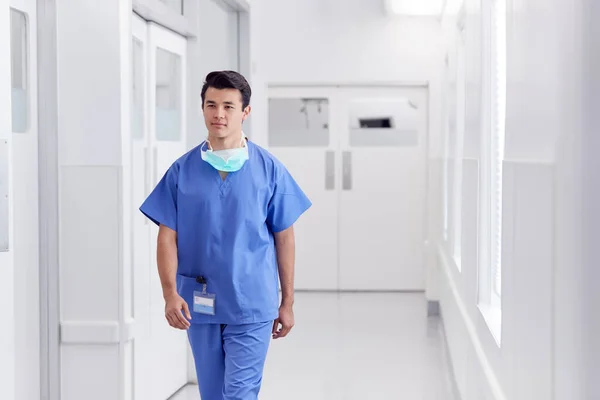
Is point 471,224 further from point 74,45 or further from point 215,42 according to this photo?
point 215,42

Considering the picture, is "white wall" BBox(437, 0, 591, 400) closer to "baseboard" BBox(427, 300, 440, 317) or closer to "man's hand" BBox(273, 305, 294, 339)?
"man's hand" BBox(273, 305, 294, 339)

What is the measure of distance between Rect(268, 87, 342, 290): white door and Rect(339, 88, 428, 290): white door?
10cm

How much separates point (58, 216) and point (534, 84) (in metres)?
2.21

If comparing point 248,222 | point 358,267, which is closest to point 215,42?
point 248,222

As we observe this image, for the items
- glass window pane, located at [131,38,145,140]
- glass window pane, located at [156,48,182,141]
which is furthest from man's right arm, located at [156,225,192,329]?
glass window pane, located at [156,48,182,141]

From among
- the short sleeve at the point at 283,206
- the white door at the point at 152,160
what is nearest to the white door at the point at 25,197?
the white door at the point at 152,160

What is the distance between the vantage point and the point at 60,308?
3.93m

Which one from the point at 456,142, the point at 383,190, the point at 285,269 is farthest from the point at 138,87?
the point at 383,190

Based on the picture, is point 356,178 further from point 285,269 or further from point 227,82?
point 227,82

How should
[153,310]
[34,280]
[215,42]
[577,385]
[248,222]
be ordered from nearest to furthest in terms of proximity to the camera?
[577,385] < [248,222] < [34,280] < [153,310] < [215,42]

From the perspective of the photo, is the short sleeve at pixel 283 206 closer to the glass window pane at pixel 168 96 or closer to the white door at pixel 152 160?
the white door at pixel 152 160

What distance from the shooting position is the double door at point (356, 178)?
9.35m

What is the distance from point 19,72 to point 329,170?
590cm

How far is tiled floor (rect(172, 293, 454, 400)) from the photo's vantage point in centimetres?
532
